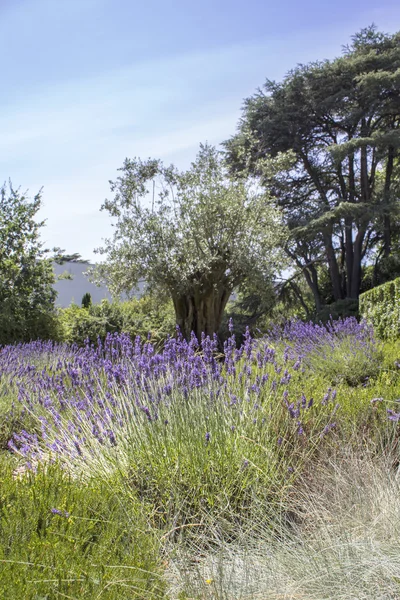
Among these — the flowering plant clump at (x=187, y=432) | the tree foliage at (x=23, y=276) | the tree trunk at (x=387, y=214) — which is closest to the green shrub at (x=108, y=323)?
the tree foliage at (x=23, y=276)

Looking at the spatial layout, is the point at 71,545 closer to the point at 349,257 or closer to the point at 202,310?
the point at 202,310

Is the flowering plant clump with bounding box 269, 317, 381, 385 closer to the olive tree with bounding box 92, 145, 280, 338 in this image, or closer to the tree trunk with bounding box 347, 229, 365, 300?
the olive tree with bounding box 92, 145, 280, 338

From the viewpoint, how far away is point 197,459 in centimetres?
285

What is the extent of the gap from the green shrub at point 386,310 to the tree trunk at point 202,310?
11.9ft

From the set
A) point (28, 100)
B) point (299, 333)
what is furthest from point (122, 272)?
point (28, 100)

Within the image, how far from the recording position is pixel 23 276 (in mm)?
13078

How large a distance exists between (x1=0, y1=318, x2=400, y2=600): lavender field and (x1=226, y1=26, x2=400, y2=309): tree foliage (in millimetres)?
12421

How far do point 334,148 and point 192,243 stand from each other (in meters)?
6.29

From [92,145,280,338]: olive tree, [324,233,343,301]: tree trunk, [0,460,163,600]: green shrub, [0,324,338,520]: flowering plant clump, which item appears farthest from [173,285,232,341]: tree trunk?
[0,460,163,600]: green shrub

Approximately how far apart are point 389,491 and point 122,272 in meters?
10.7

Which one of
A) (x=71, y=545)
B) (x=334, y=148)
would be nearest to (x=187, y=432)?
(x=71, y=545)

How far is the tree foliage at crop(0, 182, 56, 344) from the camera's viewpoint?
12547 mm

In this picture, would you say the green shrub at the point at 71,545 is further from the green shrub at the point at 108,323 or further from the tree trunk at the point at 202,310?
the green shrub at the point at 108,323

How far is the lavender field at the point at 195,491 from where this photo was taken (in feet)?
6.16
